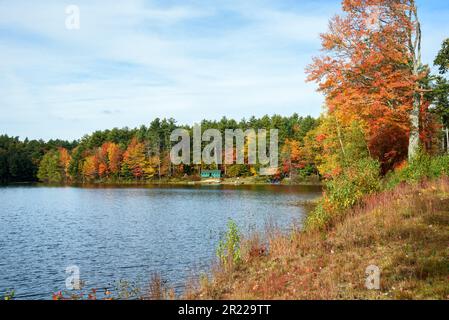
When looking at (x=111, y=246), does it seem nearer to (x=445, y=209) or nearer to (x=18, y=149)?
(x=445, y=209)

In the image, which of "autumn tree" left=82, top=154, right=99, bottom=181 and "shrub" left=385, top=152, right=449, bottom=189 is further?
"autumn tree" left=82, top=154, right=99, bottom=181

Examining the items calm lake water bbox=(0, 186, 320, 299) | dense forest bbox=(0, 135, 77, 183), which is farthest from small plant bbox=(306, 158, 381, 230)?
dense forest bbox=(0, 135, 77, 183)

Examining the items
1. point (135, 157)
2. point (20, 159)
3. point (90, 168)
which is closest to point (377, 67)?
point (135, 157)

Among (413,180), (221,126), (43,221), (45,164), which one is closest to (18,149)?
(45,164)

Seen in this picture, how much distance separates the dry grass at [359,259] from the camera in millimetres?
9039

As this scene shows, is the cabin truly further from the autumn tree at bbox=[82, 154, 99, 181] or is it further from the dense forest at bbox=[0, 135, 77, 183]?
the dense forest at bbox=[0, 135, 77, 183]

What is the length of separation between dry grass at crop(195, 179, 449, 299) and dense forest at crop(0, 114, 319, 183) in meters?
70.5

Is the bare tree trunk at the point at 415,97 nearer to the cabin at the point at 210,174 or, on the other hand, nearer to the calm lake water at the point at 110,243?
the calm lake water at the point at 110,243

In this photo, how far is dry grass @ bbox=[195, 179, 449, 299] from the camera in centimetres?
904

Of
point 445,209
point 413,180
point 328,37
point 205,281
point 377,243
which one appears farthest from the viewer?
point 328,37

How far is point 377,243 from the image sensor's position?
12.2 meters

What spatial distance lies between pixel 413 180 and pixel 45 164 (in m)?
123

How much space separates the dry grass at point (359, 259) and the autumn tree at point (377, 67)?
737 cm

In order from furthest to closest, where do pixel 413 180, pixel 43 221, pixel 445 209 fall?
1. pixel 43 221
2. pixel 413 180
3. pixel 445 209
